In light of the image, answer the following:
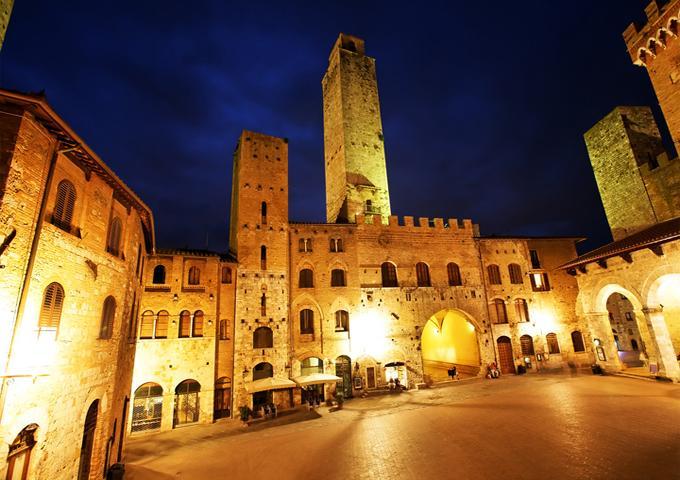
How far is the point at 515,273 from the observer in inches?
1017

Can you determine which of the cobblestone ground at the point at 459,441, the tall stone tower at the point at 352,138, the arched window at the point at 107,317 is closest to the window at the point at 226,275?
the cobblestone ground at the point at 459,441

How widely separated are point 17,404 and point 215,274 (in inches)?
511

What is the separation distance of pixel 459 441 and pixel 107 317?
40.9 feet

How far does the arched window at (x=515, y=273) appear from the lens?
1009 inches

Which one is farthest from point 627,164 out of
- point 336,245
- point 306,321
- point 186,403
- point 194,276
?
point 186,403

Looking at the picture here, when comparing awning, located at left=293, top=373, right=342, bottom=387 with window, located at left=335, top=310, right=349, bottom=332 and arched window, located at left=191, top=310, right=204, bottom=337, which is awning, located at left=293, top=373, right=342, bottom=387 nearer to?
window, located at left=335, top=310, right=349, bottom=332

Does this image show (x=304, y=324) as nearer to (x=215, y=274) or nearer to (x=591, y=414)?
(x=215, y=274)

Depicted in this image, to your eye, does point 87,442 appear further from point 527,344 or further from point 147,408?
point 527,344

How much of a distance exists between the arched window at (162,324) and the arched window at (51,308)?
10946 millimetres

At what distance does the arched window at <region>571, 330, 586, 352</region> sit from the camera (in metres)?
24.9

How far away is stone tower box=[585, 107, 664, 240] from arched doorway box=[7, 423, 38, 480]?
Result: 3252cm

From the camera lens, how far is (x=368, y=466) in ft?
32.5

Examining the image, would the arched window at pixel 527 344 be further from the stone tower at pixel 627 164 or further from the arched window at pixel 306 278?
the arched window at pixel 306 278

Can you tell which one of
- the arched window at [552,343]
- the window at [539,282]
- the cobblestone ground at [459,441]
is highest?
the window at [539,282]
